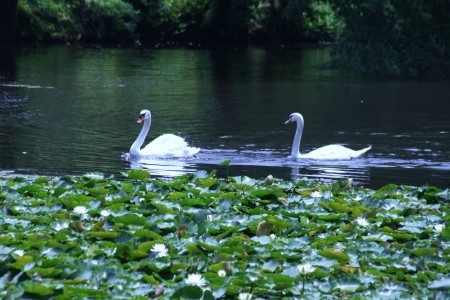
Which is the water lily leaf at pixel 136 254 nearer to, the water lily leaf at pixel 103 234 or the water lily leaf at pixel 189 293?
the water lily leaf at pixel 103 234

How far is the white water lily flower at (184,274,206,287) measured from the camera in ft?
18.4

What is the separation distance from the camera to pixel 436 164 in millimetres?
14844

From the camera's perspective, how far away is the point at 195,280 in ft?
18.5

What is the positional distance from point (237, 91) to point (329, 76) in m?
5.81

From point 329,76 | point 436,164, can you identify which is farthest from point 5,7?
point 436,164

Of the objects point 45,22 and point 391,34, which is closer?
point 391,34

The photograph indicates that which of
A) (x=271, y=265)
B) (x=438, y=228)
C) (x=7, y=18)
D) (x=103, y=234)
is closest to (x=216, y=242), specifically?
(x=271, y=265)

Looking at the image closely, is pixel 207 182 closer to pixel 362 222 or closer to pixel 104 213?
pixel 104 213

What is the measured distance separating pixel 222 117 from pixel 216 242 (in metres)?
13.7

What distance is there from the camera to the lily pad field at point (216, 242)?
558 centimetres

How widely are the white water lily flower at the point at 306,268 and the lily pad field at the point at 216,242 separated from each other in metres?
0.02

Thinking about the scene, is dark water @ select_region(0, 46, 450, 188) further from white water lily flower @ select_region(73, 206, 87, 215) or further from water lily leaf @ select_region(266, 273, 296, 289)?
water lily leaf @ select_region(266, 273, 296, 289)

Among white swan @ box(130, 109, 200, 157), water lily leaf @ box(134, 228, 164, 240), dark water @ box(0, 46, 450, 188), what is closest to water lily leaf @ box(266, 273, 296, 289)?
water lily leaf @ box(134, 228, 164, 240)

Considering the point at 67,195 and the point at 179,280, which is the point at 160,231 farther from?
the point at 67,195
